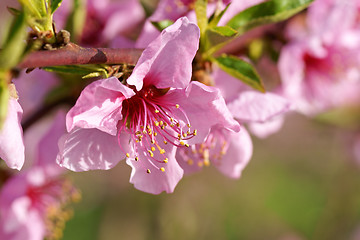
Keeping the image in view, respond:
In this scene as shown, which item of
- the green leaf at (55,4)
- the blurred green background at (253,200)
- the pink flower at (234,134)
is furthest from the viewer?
the blurred green background at (253,200)

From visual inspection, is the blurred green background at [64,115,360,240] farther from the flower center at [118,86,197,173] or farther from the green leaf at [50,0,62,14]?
the green leaf at [50,0,62,14]

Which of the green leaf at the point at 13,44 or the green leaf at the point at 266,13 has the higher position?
the green leaf at the point at 13,44

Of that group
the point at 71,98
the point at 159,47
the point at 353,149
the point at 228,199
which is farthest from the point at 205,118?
the point at 228,199

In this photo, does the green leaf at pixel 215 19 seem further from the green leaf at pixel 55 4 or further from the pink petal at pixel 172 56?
the green leaf at pixel 55 4

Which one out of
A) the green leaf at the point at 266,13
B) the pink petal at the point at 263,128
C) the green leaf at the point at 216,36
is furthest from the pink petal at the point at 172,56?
the pink petal at the point at 263,128

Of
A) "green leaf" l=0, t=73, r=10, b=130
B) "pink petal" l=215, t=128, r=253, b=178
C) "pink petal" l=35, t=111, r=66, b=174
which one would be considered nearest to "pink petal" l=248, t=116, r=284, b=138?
"pink petal" l=215, t=128, r=253, b=178

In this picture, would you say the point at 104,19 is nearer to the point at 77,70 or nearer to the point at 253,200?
the point at 77,70
